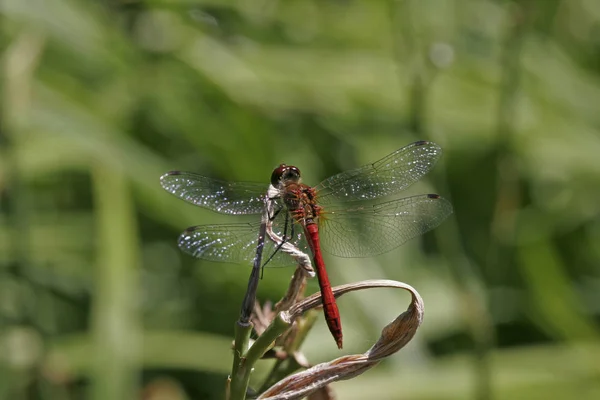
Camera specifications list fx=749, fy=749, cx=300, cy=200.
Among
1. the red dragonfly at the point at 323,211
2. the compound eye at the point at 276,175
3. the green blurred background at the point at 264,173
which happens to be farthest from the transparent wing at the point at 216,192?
the green blurred background at the point at 264,173

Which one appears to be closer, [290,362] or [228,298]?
[290,362]

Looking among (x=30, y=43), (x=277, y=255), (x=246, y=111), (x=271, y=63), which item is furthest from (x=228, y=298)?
(x=277, y=255)

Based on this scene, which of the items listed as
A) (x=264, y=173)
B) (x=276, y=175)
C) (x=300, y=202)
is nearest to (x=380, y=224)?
(x=300, y=202)

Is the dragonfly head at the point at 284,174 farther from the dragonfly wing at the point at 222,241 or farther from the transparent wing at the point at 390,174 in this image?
the transparent wing at the point at 390,174

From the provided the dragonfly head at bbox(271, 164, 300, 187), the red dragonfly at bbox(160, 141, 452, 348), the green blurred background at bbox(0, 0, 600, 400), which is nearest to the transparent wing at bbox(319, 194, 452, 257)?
the red dragonfly at bbox(160, 141, 452, 348)

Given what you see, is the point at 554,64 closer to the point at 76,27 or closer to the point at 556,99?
the point at 556,99

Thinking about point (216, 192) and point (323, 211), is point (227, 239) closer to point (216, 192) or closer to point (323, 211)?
point (216, 192)
